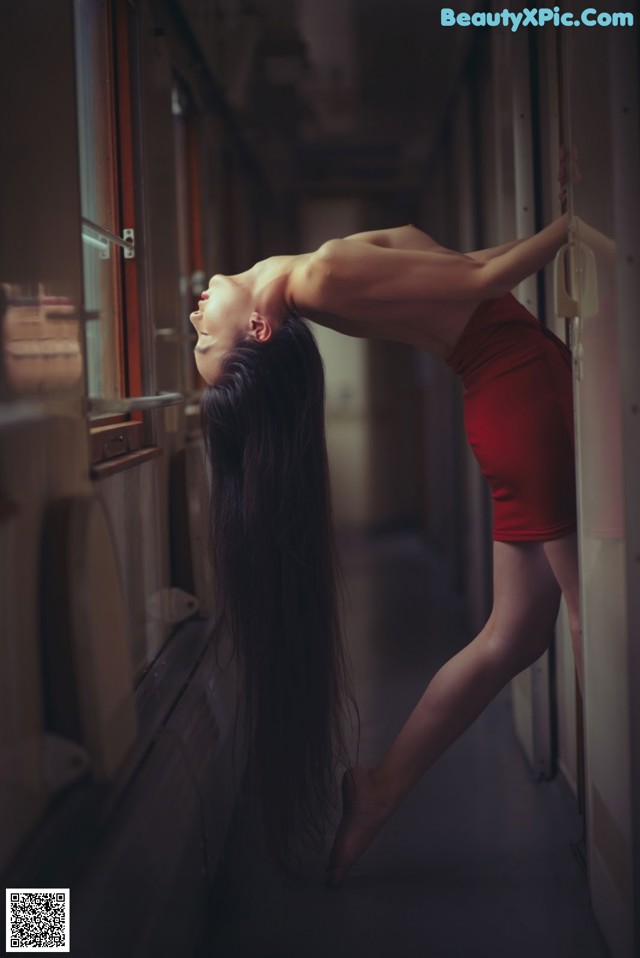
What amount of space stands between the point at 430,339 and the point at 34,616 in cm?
88

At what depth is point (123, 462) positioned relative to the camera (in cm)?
221

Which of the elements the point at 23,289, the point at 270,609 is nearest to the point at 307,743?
the point at 270,609

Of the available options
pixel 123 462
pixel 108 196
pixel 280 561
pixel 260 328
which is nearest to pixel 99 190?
pixel 108 196

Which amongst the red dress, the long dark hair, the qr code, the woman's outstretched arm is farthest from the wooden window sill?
the qr code

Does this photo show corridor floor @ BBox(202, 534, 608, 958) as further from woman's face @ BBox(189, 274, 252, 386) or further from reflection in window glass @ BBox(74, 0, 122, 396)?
reflection in window glass @ BBox(74, 0, 122, 396)

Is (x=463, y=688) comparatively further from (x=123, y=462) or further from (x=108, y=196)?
(x=108, y=196)

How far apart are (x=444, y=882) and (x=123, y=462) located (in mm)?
1067

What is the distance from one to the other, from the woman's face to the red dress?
40 centimetres

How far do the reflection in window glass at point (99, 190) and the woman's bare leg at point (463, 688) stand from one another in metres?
1.03

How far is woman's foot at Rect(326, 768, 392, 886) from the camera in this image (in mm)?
1963

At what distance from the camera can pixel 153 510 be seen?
2639 millimetres

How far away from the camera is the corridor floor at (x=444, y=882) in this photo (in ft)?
5.74

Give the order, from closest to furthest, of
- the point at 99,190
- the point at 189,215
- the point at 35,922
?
the point at 35,922 < the point at 99,190 < the point at 189,215

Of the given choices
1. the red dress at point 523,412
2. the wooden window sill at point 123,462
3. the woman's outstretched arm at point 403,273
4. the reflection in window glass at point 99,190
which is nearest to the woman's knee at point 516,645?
the red dress at point 523,412
